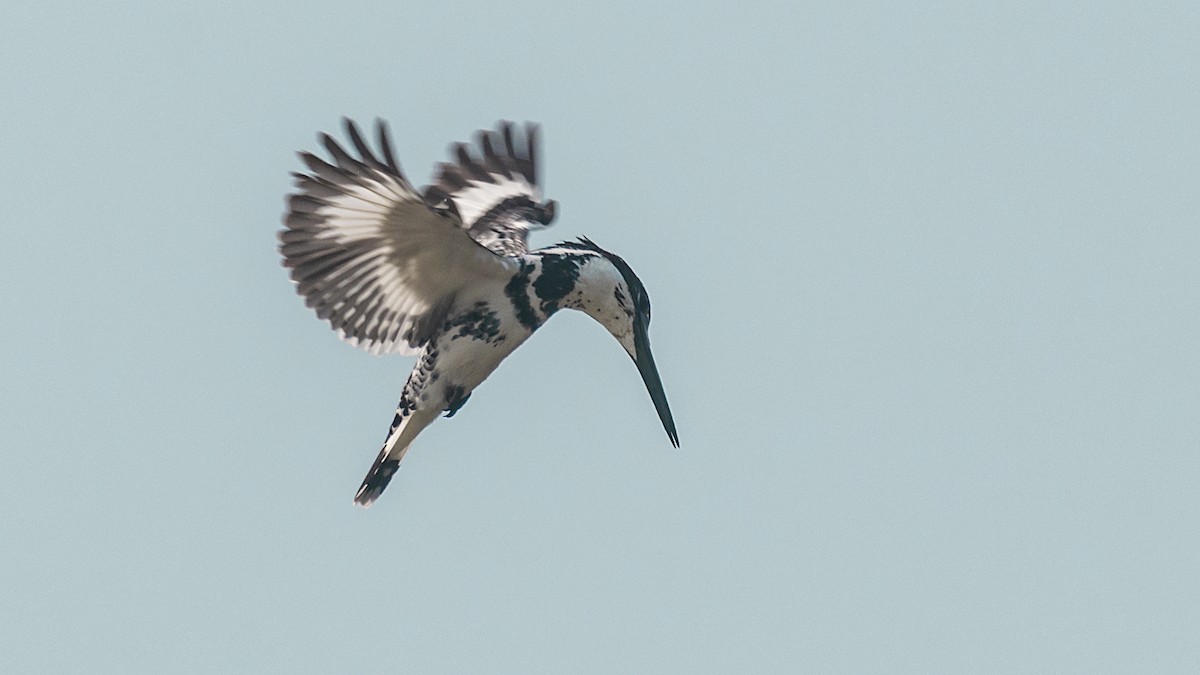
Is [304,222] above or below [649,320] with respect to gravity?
above

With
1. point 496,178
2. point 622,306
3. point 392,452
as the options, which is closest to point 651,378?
point 622,306

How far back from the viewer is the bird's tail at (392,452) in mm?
9484

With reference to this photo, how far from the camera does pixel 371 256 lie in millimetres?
9180

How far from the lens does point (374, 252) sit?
30.0 feet

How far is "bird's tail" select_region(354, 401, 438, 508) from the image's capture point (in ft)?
31.1

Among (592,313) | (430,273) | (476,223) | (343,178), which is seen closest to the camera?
(343,178)

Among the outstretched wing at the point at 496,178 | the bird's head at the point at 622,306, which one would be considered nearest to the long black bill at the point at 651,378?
the bird's head at the point at 622,306

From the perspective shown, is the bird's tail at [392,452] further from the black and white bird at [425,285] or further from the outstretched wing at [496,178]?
the outstretched wing at [496,178]

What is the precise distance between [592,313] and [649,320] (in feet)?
1.35

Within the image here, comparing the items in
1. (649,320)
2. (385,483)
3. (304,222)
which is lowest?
(385,483)

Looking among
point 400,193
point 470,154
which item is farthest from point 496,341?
point 470,154

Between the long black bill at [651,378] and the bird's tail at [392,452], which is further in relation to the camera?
the long black bill at [651,378]

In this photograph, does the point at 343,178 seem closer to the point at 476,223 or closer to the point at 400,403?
the point at 400,403

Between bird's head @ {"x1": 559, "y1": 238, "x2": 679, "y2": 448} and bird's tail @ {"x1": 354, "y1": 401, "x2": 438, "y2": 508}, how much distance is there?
95 cm
